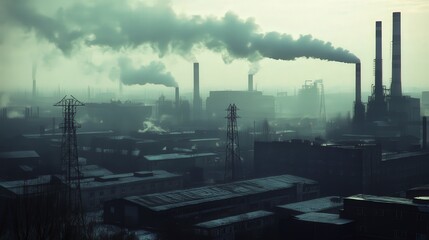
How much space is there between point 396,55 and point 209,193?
20.6 meters

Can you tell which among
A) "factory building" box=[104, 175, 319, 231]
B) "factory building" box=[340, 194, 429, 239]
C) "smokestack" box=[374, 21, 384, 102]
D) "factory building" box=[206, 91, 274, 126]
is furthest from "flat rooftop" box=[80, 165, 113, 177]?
"factory building" box=[206, 91, 274, 126]

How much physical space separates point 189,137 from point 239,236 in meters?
21.5

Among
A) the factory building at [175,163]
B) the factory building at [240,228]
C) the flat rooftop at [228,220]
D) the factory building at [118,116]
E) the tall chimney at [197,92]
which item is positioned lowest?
the factory building at [240,228]

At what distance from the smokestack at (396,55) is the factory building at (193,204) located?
17223mm

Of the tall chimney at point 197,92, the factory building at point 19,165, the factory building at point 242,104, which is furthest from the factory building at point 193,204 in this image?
the factory building at point 242,104

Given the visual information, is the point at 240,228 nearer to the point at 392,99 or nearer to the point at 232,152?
the point at 232,152

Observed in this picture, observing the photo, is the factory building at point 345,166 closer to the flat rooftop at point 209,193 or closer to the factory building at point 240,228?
the flat rooftop at point 209,193

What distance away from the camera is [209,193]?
1662 centimetres

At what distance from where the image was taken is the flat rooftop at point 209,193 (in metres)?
15.1

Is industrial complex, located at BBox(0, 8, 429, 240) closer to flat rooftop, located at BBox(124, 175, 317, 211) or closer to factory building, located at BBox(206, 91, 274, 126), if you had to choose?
flat rooftop, located at BBox(124, 175, 317, 211)

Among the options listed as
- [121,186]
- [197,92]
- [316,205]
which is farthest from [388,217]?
[197,92]

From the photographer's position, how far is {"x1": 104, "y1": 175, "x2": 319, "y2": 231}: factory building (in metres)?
14.6

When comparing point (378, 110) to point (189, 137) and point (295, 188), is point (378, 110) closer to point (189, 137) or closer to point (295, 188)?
point (189, 137)

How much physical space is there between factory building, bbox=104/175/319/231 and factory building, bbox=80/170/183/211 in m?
2.57
